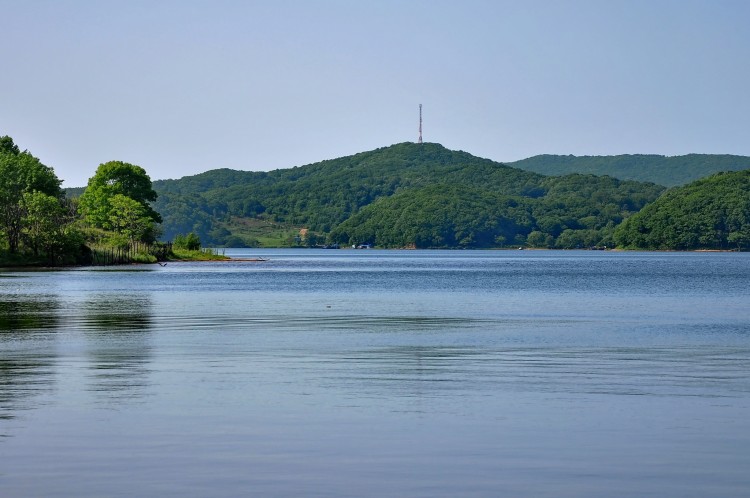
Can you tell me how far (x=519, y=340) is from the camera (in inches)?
1485

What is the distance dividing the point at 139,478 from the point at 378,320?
3323 cm

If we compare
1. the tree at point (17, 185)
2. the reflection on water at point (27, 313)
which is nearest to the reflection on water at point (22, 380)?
the reflection on water at point (27, 313)

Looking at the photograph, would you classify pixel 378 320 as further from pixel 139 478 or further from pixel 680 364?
pixel 139 478

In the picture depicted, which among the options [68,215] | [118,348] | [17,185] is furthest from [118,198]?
[118,348]

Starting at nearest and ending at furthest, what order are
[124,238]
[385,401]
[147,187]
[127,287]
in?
[385,401]
[127,287]
[124,238]
[147,187]

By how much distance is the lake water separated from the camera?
15375mm

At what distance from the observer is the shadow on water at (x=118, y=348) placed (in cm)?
2424

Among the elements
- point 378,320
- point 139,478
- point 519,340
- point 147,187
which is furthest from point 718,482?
point 147,187

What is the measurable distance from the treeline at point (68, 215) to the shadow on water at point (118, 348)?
63957 mm

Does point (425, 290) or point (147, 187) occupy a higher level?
point (147, 187)

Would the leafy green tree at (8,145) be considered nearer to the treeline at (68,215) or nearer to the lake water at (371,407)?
the treeline at (68,215)

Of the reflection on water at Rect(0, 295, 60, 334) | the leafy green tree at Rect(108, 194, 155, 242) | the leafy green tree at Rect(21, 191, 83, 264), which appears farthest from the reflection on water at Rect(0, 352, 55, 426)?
the leafy green tree at Rect(108, 194, 155, 242)

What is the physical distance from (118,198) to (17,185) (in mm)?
16588

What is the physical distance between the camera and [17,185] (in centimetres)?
12512
